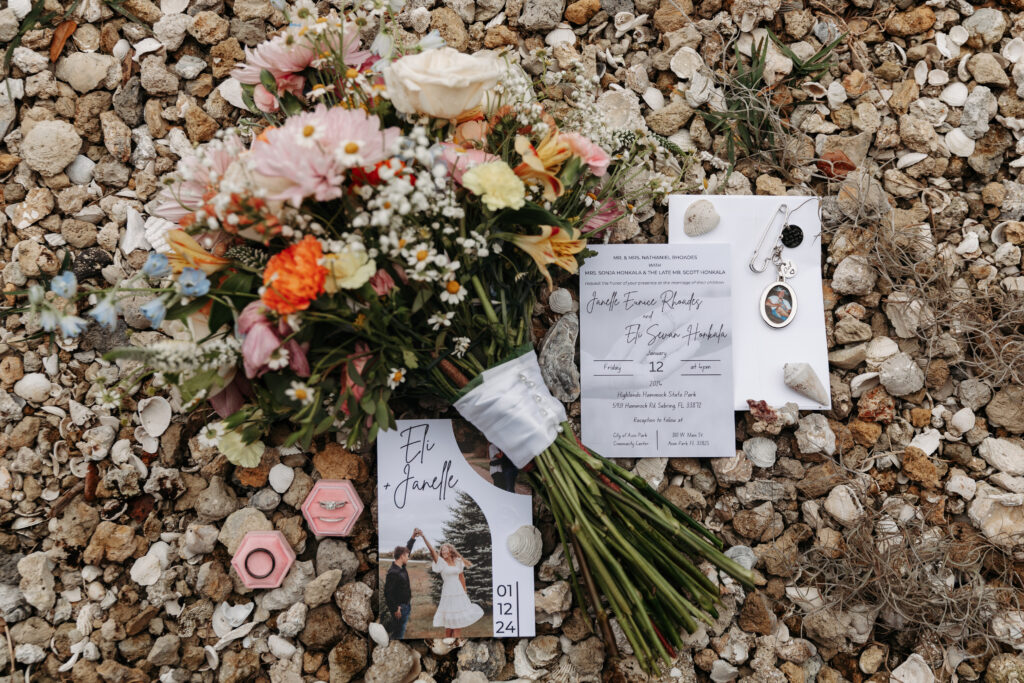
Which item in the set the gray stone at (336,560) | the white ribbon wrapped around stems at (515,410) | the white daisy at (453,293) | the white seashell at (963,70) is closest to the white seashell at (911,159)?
the white seashell at (963,70)

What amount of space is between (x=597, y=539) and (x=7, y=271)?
110cm

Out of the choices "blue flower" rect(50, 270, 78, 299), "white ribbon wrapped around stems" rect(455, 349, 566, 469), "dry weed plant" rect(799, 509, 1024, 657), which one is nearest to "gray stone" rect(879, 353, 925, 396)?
"dry weed plant" rect(799, 509, 1024, 657)

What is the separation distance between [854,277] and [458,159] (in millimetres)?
765

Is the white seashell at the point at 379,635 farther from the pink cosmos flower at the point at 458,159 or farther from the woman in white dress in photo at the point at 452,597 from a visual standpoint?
the pink cosmos flower at the point at 458,159

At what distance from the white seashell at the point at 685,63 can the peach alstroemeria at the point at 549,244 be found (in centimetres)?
47

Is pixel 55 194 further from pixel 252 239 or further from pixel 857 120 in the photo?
pixel 857 120

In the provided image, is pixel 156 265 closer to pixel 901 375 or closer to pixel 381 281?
pixel 381 281

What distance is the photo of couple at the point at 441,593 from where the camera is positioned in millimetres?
1100

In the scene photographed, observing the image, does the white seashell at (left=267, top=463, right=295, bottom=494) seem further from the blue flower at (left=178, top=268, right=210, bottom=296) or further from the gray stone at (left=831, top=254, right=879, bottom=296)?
the gray stone at (left=831, top=254, right=879, bottom=296)

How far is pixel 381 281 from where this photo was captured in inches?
33.9

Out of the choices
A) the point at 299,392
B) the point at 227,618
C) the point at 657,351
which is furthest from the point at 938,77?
the point at 227,618

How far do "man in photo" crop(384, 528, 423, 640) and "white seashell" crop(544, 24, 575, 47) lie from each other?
91 centimetres

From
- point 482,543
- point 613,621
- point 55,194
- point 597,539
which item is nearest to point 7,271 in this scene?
point 55,194

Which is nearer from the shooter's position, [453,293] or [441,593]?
[453,293]
